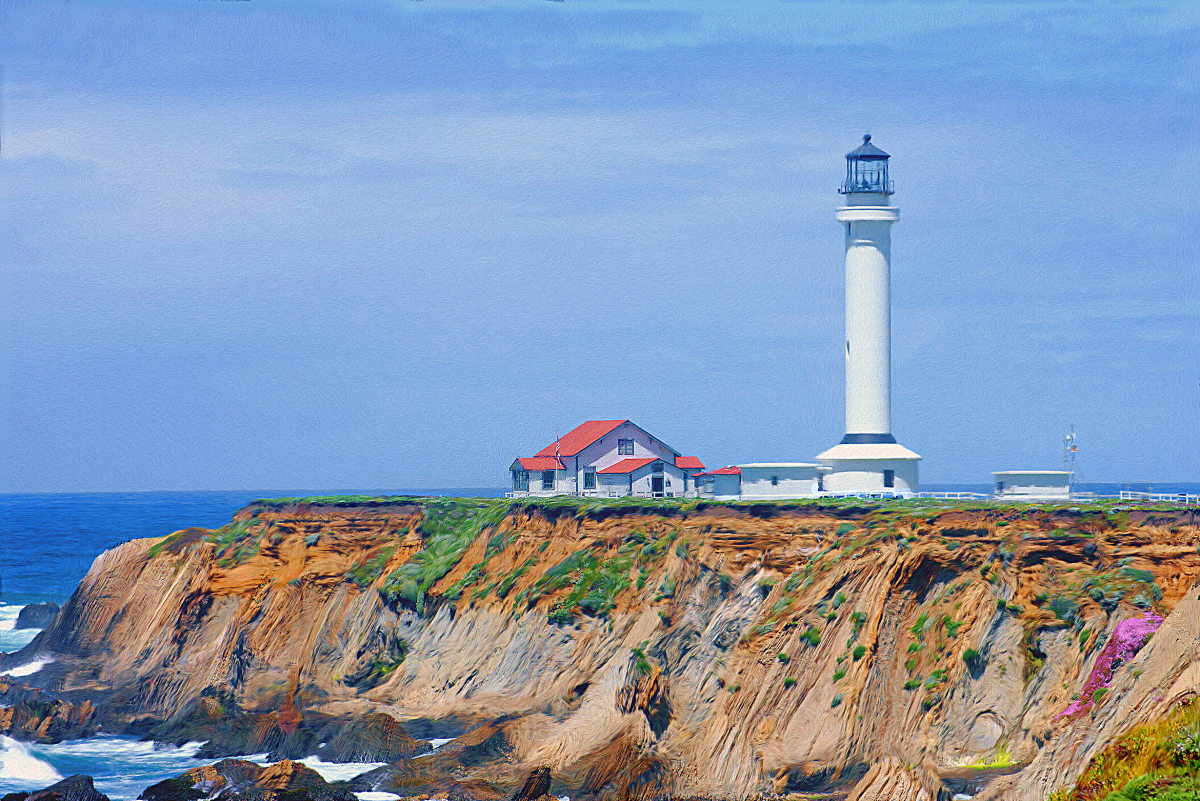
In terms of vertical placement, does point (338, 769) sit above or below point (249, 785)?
below

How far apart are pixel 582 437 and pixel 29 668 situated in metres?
26.7

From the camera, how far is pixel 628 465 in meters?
69.1

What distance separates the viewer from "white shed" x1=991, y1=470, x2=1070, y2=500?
53312 mm

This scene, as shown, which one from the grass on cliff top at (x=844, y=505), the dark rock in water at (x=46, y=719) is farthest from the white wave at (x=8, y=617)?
the dark rock in water at (x=46, y=719)

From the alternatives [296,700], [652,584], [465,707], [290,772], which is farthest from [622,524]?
[290,772]

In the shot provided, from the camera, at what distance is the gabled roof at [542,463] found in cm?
6981

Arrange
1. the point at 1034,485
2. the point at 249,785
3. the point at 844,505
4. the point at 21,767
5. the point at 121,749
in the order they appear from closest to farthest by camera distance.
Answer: the point at 249,785 < the point at 21,767 < the point at 844,505 < the point at 121,749 < the point at 1034,485

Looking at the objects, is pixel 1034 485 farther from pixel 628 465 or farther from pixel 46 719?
pixel 46 719

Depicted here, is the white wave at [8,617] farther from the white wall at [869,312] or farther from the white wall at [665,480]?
the white wall at [869,312]

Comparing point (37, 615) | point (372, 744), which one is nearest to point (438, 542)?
point (372, 744)

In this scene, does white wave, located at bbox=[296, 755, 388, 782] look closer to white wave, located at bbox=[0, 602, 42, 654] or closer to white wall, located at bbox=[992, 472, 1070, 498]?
white wall, located at bbox=[992, 472, 1070, 498]

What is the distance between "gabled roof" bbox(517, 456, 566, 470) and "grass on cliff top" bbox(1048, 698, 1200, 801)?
45.6m

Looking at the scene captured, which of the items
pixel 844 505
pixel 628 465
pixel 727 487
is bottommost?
pixel 844 505

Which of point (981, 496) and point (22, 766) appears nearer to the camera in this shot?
point (22, 766)
